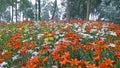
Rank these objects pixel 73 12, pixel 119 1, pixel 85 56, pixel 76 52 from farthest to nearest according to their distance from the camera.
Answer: pixel 73 12 < pixel 119 1 < pixel 76 52 < pixel 85 56

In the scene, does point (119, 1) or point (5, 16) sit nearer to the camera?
point (119, 1)

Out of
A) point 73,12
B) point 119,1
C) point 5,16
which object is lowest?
point 5,16

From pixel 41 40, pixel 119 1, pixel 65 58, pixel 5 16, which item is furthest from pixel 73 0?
pixel 5 16

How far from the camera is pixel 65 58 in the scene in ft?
15.0

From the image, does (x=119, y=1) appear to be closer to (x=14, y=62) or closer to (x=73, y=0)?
(x=14, y=62)

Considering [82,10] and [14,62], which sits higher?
[14,62]

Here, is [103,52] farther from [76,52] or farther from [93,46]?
[76,52]

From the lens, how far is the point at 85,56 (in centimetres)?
552

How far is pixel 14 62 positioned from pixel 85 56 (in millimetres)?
1602

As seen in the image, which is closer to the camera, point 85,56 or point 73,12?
point 85,56

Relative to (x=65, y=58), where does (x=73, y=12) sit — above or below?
below

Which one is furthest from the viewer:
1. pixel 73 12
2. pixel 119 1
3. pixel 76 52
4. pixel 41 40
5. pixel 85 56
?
pixel 73 12

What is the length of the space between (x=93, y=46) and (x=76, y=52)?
0.63 metres

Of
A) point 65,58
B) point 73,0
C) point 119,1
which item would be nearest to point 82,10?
point 73,0
